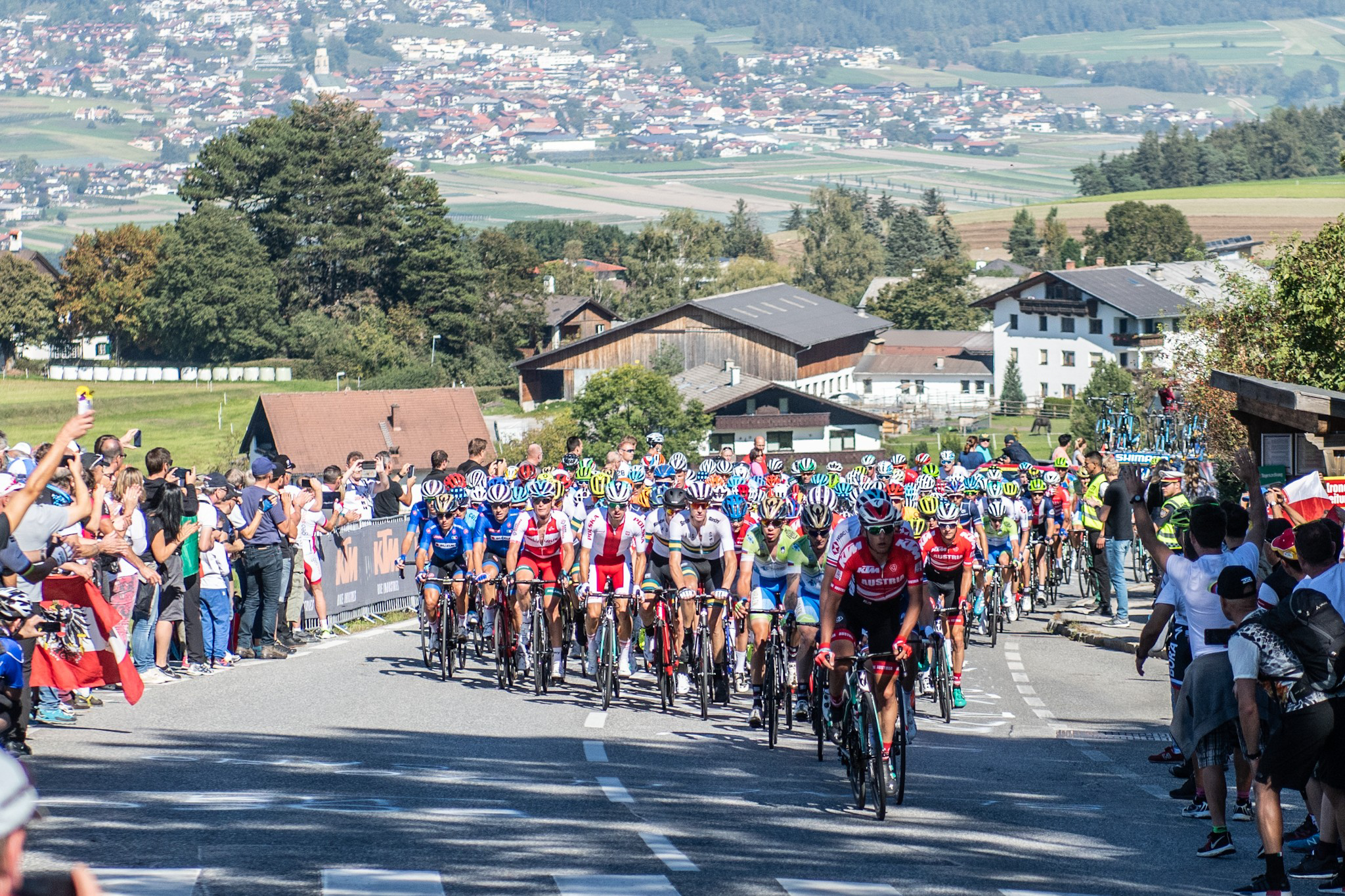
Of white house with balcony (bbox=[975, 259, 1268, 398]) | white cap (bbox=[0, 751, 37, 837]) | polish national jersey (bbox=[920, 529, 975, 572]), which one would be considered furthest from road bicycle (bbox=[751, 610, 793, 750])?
white house with balcony (bbox=[975, 259, 1268, 398])

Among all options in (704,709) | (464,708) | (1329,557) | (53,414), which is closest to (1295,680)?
(1329,557)

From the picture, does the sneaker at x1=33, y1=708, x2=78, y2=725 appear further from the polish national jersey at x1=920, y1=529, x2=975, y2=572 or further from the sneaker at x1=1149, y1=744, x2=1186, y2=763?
the sneaker at x1=1149, y1=744, x2=1186, y2=763

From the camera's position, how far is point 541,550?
51.8 ft

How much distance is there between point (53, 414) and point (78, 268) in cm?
3339

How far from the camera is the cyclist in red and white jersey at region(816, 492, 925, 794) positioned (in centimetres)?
1075

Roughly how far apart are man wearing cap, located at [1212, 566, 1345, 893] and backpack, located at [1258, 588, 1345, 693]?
29 mm

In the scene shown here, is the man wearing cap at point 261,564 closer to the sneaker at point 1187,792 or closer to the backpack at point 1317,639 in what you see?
the sneaker at point 1187,792

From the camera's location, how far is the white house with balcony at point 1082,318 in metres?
107

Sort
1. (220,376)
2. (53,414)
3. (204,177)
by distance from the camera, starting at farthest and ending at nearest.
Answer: (204,177)
(220,376)
(53,414)

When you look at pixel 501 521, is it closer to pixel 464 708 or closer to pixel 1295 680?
pixel 464 708

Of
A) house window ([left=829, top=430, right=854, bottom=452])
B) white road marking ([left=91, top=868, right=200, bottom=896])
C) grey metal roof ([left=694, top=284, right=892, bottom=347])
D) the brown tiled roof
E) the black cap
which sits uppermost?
the black cap

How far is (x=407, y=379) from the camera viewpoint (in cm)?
11081

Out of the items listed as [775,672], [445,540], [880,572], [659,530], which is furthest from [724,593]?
[445,540]

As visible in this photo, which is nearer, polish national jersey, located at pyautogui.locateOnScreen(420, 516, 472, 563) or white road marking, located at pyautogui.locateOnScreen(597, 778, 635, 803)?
white road marking, located at pyautogui.locateOnScreen(597, 778, 635, 803)
